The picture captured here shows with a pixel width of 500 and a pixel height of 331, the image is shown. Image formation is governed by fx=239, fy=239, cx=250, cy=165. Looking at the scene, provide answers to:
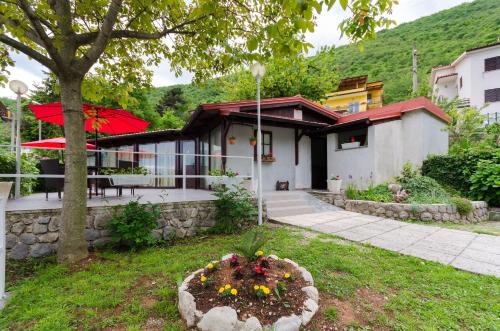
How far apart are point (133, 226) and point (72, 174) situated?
4.07 feet

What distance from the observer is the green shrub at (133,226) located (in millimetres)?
4055

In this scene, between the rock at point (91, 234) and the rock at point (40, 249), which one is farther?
the rock at point (91, 234)

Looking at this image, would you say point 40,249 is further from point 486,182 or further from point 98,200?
point 486,182

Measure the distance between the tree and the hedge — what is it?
25.7ft

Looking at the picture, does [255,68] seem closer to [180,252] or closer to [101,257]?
[180,252]

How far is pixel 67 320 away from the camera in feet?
7.50

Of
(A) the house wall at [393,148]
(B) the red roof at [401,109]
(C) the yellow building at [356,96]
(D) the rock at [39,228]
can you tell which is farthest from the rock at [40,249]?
(C) the yellow building at [356,96]

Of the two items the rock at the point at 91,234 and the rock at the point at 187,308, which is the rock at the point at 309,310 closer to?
the rock at the point at 187,308

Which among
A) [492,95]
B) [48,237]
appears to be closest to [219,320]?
[48,237]

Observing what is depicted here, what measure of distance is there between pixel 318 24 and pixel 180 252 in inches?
175

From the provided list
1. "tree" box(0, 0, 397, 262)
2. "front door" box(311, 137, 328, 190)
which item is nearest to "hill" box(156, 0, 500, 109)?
"front door" box(311, 137, 328, 190)

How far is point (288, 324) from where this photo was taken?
2039 millimetres

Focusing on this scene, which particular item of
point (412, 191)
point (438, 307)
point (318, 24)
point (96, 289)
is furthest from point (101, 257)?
point (412, 191)

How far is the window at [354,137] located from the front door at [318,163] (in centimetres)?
88
